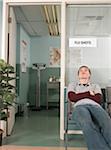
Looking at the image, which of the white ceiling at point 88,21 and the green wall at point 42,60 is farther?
the green wall at point 42,60

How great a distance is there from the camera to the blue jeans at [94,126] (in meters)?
2.90

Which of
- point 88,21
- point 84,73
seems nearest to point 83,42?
point 88,21

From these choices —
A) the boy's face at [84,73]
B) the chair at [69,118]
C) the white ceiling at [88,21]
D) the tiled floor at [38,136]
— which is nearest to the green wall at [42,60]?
the tiled floor at [38,136]

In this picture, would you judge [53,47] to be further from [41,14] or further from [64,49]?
[64,49]

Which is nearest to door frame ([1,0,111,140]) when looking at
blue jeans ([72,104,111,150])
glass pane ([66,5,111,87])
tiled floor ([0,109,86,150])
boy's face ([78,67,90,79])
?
glass pane ([66,5,111,87])

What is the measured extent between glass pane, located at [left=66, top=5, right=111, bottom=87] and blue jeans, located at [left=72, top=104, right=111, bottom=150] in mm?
1344

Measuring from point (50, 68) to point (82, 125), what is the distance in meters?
6.19

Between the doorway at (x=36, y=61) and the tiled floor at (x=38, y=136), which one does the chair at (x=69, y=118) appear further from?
the doorway at (x=36, y=61)

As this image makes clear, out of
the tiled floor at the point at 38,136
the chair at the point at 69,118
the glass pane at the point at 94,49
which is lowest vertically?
the tiled floor at the point at 38,136

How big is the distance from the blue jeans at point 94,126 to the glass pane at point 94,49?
134 cm

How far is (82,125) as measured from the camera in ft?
9.72

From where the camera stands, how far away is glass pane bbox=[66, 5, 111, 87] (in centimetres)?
439

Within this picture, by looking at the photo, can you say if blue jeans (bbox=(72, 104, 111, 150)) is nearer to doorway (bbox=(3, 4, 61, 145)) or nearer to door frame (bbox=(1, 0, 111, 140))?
door frame (bbox=(1, 0, 111, 140))

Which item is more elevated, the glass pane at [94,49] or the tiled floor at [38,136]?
the glass pane at [94,49]
